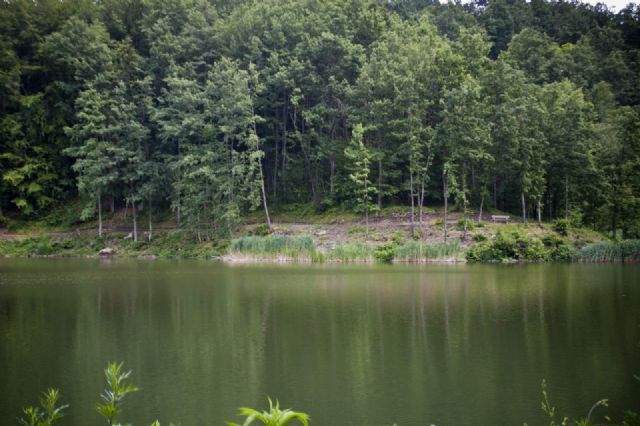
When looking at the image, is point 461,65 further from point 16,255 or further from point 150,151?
point 16,255

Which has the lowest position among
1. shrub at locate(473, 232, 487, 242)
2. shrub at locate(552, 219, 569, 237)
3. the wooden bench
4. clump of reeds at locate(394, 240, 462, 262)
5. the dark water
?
the dark water

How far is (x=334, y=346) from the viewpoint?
13.6 metres

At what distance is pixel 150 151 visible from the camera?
51.4 meters

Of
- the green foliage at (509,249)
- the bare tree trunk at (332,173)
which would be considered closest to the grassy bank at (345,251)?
the green foliage at (509,249)

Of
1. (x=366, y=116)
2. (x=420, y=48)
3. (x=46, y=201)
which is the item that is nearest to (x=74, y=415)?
(x=366, y=116)

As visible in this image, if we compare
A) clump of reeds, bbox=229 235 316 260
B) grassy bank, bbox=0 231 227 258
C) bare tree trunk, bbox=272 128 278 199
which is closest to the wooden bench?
clump of reeds, bbox=229 235 316 260

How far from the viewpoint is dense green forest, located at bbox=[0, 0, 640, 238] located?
42125mm

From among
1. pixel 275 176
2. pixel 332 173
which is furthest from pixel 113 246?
pixel 332 173

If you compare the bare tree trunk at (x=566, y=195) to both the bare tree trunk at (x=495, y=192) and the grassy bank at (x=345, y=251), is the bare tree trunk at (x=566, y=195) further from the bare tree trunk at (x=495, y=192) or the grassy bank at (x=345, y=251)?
the grassy bank at (x=345, y=251)

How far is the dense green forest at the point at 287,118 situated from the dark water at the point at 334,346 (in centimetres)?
1886

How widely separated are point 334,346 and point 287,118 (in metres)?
40.5

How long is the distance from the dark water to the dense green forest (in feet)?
61.9

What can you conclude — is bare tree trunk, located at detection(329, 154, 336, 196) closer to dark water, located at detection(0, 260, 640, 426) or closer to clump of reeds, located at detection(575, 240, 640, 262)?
clump of reeds, located at detection(575, 240, 640, 262)

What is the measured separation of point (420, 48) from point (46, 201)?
3301 cm
